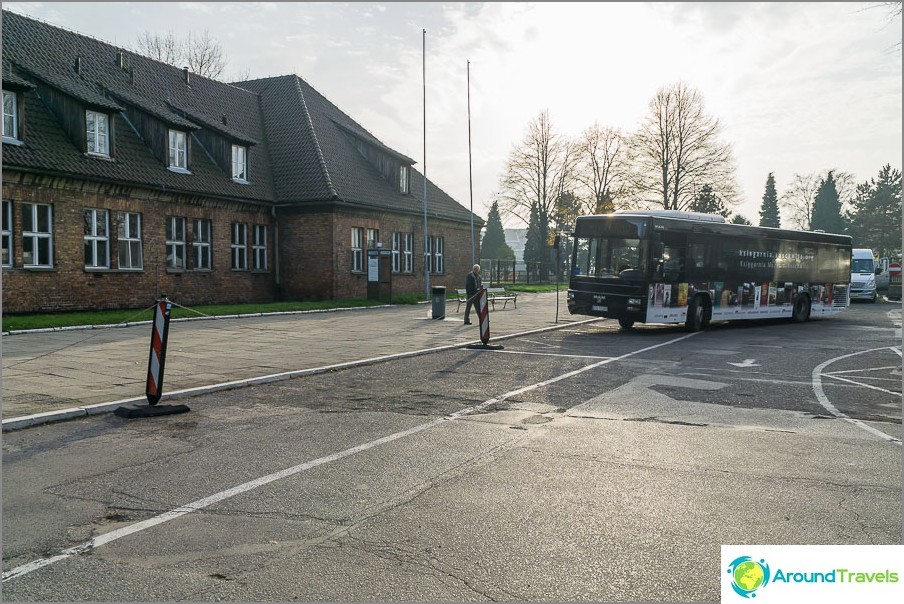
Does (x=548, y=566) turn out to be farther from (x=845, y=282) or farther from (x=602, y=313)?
(x=845, y=282)

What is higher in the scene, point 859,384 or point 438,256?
point 438,256

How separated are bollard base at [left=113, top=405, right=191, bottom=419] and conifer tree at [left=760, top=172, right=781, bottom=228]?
380 feet

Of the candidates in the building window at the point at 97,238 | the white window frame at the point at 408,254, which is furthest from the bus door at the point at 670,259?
the white window frame at the point at 408,254

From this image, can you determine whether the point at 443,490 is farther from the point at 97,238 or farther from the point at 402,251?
the point at 402,251

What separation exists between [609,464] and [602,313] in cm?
1406

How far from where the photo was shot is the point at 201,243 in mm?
27984

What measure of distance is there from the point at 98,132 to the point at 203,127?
5.99 m

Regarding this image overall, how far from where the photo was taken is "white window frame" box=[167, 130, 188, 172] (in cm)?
2697

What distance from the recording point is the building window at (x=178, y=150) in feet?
88.6

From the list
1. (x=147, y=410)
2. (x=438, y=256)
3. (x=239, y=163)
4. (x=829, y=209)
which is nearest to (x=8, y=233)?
(x=239, y=163)

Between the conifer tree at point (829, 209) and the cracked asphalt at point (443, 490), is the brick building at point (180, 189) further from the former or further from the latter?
the conifer tree at point (829, 209)

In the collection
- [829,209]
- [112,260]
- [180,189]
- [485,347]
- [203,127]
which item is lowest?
[485,347]

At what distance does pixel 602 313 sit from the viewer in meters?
20.1

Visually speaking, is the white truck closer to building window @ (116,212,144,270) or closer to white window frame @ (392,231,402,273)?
white window frame @ (392,231,402,273)
